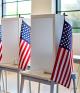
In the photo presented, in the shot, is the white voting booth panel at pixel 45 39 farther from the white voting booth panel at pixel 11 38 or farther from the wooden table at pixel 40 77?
the white voting booth panel at pixel 11 38

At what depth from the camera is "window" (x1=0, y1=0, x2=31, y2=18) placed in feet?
22.7

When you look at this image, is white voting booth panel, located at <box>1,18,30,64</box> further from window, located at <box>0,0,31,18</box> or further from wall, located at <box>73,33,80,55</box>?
window, located at <box>0,0,31,18</box>

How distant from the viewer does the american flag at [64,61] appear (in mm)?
2412

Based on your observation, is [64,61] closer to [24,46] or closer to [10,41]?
[24,46]

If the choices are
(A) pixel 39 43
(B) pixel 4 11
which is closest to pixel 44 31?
(A) pixel 39 43

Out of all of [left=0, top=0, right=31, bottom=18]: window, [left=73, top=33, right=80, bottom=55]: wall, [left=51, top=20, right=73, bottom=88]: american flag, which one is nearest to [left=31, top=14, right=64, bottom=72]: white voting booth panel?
[left=51, top=20, right=73, bottom=88]: american flag

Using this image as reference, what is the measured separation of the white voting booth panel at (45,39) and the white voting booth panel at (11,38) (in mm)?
781

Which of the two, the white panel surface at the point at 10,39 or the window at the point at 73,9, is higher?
the window at the point at 73,9

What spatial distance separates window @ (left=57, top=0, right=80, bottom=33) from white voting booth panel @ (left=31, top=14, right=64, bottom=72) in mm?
2788

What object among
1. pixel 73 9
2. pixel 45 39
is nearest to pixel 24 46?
pixel 45 39

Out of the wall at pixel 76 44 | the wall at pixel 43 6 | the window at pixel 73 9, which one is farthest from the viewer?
the wall at pixel 43 6

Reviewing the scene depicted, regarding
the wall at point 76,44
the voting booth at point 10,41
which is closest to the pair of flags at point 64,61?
the voting booth at point 10,41

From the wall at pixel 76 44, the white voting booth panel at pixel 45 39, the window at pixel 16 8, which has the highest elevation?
the window at pixel 16 8

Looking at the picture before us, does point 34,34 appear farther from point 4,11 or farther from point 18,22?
point 4,11
